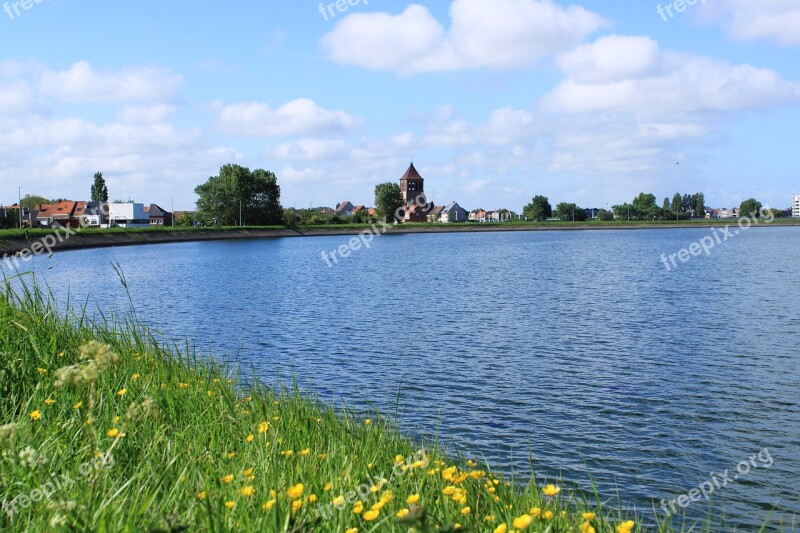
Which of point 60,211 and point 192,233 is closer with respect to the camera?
point 192,233

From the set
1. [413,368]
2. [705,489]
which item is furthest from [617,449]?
[413,368]

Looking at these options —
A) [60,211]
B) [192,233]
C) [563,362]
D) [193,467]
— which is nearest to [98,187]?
[192,233]

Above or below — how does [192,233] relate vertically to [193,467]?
below

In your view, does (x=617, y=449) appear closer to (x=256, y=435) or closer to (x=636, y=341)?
(x=256, y=435)

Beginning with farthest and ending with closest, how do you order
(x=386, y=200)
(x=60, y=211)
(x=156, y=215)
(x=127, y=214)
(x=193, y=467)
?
(x=386, y=200), (x=156, y=215), (x=127, y=214), (x=60, y=211), (x=193, y=467)

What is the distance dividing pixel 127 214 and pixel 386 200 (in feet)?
208

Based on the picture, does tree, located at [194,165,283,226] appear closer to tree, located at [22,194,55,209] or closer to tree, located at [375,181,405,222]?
tree, located at [375,181,405,222]

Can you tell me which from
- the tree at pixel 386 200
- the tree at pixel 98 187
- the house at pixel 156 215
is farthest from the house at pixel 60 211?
the tree at pixel 386 200

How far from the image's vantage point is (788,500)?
10.3m

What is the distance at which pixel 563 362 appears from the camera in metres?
19.8

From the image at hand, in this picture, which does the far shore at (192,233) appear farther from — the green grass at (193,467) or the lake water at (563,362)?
the green grass at (193,467)

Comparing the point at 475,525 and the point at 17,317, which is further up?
the point at 17,317

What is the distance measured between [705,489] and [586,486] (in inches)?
74.2

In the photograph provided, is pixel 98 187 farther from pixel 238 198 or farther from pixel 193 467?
pixel 193 467
